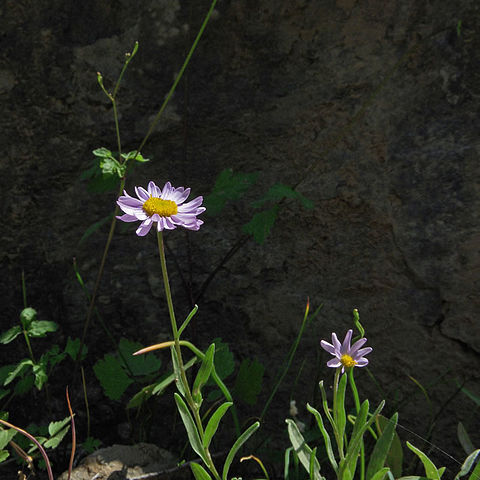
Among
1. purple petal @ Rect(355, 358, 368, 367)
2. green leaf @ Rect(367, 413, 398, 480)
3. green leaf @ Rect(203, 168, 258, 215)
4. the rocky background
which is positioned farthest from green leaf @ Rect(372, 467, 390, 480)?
green leaf @ Rect(203, 168, 258, 215)

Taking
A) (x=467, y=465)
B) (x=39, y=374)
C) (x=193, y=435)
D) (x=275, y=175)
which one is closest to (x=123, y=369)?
(x=39, y=374)

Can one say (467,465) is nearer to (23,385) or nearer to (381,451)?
(381,451)

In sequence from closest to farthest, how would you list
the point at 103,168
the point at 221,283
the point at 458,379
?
the point at 103,168
the point at 458,379
the point at 221,283

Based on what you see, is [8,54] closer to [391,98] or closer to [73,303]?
[73,303]

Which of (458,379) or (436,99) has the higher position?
(436,99)

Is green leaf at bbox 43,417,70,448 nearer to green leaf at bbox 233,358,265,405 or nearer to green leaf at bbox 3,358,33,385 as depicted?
green leaf at bbox 3,358,33,385

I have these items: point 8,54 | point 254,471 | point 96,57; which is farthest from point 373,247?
point 8,54

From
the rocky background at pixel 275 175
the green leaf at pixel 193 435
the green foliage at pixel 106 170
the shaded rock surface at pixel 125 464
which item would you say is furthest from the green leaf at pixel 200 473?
the green foliage at pixel 106 170

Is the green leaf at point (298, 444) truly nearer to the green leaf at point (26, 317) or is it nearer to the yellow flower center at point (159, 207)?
the yellow flower center at point (159, 207)
